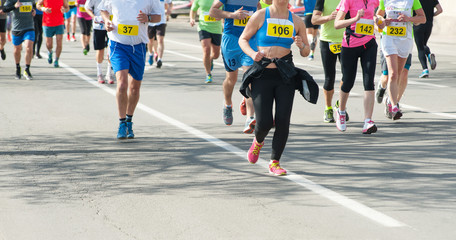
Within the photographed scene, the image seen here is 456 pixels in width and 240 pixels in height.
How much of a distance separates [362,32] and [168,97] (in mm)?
4373

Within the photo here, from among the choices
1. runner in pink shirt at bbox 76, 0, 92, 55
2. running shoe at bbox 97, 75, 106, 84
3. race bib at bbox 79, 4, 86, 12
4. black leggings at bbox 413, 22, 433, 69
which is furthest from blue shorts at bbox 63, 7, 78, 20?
black leggings at bbox 413, 22, 433, 69

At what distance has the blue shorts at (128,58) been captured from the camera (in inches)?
356

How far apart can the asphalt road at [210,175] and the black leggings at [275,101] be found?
1.25 ft

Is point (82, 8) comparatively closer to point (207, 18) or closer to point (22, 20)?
point (22, 20)

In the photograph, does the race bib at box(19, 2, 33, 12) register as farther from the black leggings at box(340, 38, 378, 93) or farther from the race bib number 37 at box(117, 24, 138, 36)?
the black leggings at box(340, 38, 378, 93)

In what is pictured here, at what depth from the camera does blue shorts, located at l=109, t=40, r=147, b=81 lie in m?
9.04

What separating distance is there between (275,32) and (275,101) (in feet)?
2.13

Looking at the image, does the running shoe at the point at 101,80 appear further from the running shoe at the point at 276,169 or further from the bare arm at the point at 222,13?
the running shoe at the point at 276,169

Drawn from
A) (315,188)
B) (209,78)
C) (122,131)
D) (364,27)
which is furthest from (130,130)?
(209,78)

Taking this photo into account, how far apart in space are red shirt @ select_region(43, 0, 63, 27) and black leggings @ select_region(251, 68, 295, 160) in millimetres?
10969

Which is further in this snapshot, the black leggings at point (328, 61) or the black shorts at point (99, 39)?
the black shorts at point (99, 39)

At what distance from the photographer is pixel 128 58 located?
9.12 m

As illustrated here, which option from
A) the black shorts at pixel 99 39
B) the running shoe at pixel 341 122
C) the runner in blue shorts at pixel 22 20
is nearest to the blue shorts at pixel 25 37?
the runner in blue shorts at pixel 22 20

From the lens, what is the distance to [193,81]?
15.3 meters
